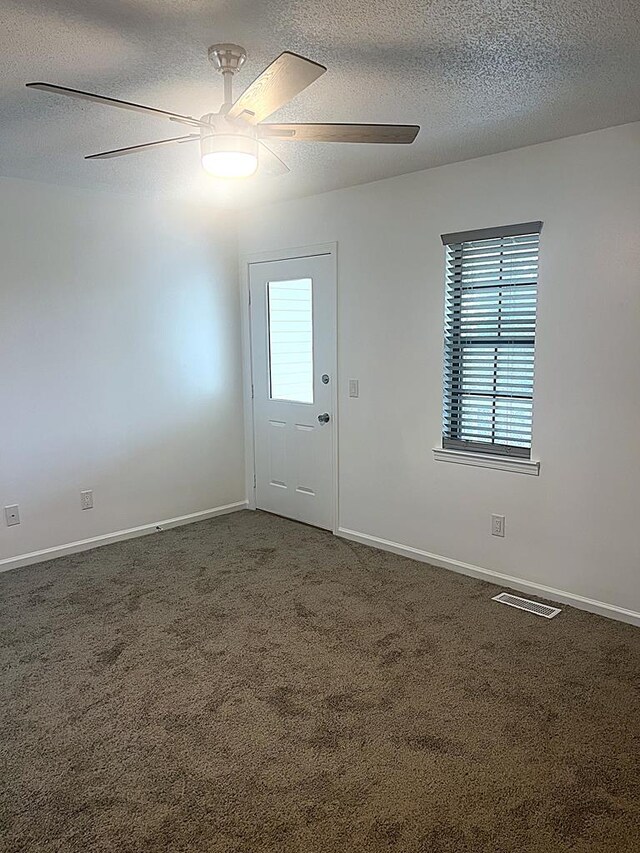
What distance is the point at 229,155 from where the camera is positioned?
2217 millimetres

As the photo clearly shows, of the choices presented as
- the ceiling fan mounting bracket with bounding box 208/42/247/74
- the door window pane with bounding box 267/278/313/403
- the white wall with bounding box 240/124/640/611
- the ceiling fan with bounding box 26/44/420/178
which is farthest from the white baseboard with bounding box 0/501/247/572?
the ceiling fan mounting bracket with bounding box 208/42/247/74

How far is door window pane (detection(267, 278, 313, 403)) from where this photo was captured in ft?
15.3

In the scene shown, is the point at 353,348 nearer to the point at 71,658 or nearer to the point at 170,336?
the point at 170,336

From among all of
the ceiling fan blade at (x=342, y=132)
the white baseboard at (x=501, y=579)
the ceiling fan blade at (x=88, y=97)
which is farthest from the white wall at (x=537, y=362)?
the ceiling fan blade at (x=88, y=97)

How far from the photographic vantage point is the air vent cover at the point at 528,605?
3.30 metres

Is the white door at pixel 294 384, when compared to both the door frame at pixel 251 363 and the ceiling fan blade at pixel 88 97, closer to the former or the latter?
the door frame at pixel 251 363

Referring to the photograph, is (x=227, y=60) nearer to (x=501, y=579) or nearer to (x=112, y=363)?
(x=112, y=363)

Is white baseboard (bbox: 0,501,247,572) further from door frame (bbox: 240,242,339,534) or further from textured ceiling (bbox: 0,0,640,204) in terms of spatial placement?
textured ceiling (bbox: 0,0,640,204)

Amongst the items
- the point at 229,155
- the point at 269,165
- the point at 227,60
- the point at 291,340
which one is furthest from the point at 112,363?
the point at 227,60

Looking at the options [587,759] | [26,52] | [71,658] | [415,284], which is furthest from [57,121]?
[587,759]

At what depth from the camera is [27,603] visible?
350 cm

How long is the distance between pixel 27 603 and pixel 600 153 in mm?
3884

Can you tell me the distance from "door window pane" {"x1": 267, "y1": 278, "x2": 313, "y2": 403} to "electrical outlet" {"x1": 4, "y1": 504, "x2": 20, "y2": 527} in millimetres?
2047

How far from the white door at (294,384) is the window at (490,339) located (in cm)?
101
